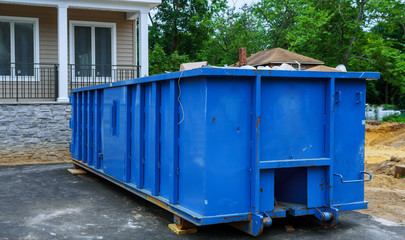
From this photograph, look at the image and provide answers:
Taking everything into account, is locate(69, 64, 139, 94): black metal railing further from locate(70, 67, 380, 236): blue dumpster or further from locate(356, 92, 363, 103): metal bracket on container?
locate(356, 92, 363, 103): metal bracket on container

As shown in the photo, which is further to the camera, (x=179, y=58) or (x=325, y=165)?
(x=179, y=58)

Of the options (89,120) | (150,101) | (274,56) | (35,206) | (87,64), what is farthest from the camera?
(274,56)

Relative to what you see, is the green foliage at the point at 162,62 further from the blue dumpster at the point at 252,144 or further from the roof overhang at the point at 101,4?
the blue dumpster at the point at 252,144

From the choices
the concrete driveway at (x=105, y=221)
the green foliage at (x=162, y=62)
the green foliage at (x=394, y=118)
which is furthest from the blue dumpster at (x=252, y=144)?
the green foliage at (x=394, y=118)

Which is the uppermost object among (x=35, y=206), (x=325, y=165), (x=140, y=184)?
(x=325, y=165)

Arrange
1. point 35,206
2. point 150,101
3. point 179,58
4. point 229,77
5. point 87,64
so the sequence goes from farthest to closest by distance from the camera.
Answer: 1. point 179,58
2. point 87,64
3. point 35,206
4. point 150,101
5. point 229,77

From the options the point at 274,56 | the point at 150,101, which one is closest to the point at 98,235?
the point at 150,101

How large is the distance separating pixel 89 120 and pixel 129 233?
4.38m

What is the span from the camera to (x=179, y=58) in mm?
25000

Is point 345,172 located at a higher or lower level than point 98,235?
higher

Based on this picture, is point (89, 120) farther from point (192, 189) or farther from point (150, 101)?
point (192, 189)

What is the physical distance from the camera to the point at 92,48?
53.4 ft

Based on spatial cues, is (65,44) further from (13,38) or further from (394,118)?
(394,118)

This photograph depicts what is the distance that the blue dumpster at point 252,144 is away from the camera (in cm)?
499
